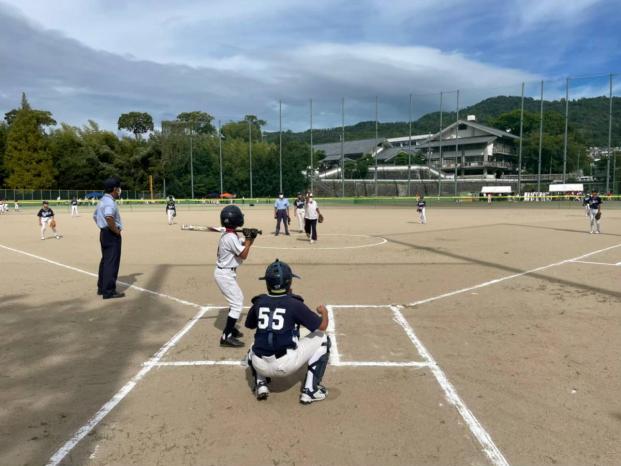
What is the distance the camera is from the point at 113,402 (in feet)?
14.2

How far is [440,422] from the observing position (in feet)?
12.9

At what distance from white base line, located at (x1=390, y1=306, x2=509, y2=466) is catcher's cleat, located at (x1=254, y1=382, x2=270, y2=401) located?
1664 mm

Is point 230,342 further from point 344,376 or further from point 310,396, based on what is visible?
point 310,396

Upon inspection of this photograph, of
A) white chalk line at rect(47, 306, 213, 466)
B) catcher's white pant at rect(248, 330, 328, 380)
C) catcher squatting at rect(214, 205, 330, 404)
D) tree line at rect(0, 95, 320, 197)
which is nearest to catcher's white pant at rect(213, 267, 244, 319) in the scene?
white chalk line at rect(47, 306, 213, 466)

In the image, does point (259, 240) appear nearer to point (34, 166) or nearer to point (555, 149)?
point (34, 166)

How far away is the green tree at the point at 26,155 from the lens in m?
58.3

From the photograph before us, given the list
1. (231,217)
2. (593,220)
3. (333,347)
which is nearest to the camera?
(231,217)

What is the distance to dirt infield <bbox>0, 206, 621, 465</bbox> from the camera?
11.7 feet

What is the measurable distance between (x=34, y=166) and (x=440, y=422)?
66.5 m

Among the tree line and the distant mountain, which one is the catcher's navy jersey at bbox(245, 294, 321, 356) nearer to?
the tree line

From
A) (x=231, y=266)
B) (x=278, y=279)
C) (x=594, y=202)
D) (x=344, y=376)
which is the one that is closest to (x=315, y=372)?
(x=344, y=376)

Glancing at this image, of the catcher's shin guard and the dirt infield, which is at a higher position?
the catcher's shin guard

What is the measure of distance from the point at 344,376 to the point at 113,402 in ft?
7.30

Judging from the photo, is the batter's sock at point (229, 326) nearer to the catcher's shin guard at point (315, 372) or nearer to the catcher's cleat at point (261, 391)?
the catcher's cleat at point (261, 391)
